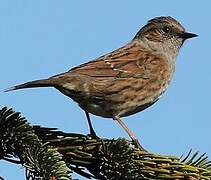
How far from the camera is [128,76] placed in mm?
5344

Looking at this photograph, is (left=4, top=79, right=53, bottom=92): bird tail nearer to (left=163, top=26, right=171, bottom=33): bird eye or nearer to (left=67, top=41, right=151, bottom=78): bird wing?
(left=67, top=41, right=151, bottom=78): bird wing

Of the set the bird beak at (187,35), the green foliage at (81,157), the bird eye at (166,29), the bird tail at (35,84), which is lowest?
the green foliage at (81,157)

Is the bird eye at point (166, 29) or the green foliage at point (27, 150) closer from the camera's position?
the green foliage at point (27, 150)

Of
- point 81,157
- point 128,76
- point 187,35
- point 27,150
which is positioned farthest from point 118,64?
point 27,150

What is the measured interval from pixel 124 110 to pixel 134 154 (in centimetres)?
233

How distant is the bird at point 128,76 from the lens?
4625 millimetres

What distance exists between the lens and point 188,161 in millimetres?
2732

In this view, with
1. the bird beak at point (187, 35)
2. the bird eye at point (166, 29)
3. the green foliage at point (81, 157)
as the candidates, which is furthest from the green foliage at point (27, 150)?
the bird eye at point (166, 29)

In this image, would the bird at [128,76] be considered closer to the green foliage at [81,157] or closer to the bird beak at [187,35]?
the bird beak at [187,35]

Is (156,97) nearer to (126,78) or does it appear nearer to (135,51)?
(126,78)

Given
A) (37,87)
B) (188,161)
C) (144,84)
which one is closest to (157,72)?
(144,84)

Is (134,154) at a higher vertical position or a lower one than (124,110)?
lower

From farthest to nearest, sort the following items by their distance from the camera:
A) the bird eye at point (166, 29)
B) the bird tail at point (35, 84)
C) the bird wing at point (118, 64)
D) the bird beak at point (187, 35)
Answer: the bird eye at point (166, 29) < the bird beak at point (187, 35) < the bird wing at point (118, 64) < the bird tail at point (35, 84)

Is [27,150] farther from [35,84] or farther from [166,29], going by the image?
[166,29]
